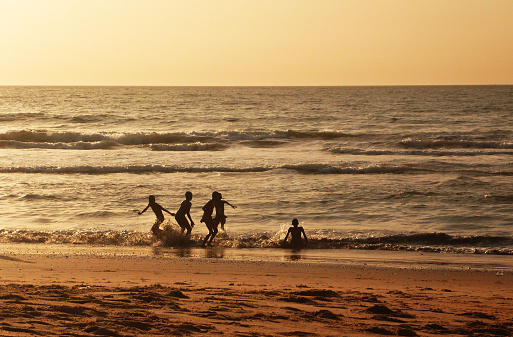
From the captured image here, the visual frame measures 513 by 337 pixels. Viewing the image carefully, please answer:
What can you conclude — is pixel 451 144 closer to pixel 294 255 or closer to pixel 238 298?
pixel 294 255

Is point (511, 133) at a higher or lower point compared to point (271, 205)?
higher

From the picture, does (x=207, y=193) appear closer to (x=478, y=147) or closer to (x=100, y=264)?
(x=100, y=264)

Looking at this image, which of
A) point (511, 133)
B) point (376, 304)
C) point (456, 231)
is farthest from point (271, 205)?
point (511, 133)

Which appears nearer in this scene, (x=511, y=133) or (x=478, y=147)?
(x=478, y=147)

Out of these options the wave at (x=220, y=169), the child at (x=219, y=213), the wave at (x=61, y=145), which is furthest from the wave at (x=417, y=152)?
the child at (x=219, y=213)

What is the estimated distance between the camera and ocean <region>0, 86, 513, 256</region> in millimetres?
13445

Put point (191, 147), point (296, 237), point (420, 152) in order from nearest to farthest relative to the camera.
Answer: point (296, 237)
point (420, 152)
point (191, 147)

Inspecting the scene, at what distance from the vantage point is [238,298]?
7.34 metres

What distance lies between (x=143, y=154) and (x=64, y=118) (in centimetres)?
2508

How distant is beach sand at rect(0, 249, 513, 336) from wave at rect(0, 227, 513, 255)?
6.57 ft

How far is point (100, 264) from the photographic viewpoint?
10117 mm

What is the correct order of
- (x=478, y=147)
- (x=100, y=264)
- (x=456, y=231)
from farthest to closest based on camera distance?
1. (x=478, y=147)
2. (x=456, y=231)
3. (x=100, y=264)

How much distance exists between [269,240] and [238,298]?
5.65 metres

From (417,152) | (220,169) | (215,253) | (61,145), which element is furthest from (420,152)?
(215,253)
